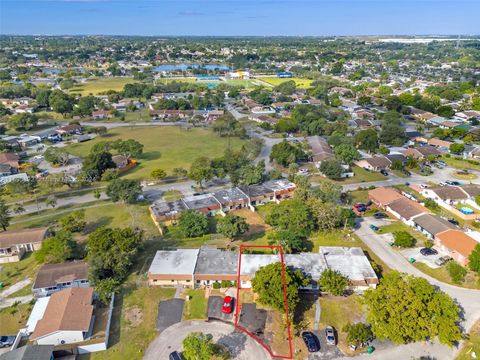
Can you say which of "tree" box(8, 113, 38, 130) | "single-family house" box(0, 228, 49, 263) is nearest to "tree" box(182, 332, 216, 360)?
"single-family house" box(0, 228, 49, 263)

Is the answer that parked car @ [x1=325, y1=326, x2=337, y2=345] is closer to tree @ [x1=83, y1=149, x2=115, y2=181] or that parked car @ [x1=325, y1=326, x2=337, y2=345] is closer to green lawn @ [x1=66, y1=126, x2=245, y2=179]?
green lawn @ [x1=66, y1=126, x2=245, y2=179]

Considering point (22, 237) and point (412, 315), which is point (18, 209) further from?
point (412, 315)

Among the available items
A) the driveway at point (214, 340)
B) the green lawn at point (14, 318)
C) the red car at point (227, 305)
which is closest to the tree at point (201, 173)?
the red car at point (227, 305)

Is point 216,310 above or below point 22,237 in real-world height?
below

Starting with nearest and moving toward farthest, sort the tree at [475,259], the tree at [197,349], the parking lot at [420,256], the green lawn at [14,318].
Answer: the tree at [197,349] < the green lawn at [14,318] < the tree at [475,259] < the parking lot at [420,256]

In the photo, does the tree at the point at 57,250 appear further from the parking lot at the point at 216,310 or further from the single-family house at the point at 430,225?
the single-family house at the point at 430,225

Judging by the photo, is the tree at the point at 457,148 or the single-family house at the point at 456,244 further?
the tree at the point at 457,148

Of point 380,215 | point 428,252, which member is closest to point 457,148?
point 380,215
